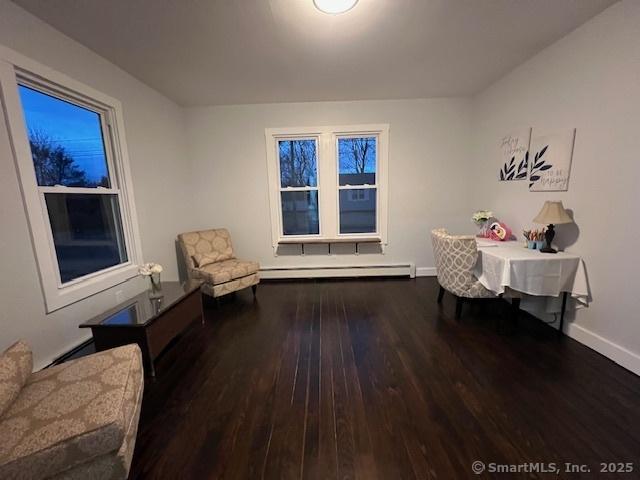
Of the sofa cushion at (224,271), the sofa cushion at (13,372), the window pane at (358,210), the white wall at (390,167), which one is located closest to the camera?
the sofa cushion at (13,372)

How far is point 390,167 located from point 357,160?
0.48 metres

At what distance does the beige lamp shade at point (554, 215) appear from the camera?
2182 mm

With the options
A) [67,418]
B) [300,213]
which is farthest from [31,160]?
[300,213]

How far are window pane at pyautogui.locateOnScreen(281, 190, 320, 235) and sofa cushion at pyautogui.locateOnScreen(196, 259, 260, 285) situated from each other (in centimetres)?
94

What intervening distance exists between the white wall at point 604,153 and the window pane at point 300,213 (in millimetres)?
2629

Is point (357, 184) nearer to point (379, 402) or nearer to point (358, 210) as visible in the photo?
point (358, 210)

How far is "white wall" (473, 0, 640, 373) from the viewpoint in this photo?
184cm

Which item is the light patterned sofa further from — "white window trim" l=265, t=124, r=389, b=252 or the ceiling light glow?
"white window trim" l=265, t=124, r=389, b=252

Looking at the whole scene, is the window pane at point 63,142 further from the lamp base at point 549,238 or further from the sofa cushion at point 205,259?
the lamp base at point 549,238

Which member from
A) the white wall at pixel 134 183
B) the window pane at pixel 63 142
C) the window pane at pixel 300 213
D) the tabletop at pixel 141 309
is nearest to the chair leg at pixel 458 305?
the window pane at pixel 300 213

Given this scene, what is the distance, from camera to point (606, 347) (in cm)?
202

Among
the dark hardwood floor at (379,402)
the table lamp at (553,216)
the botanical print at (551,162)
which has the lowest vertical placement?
the dark hardwood floor at (379,402)

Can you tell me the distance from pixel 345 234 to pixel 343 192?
631mm

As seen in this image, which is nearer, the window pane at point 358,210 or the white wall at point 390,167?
the white wall at point 390,167
